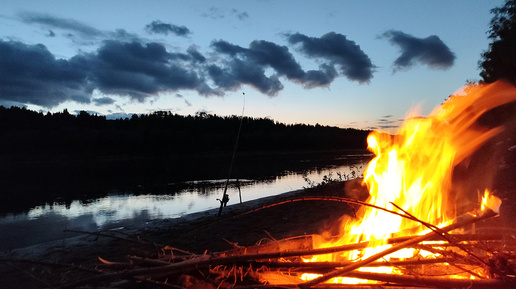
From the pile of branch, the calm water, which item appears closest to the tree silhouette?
the calm water

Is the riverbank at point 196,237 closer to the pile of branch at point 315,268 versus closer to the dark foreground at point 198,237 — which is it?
the dark foreground at point 198,237

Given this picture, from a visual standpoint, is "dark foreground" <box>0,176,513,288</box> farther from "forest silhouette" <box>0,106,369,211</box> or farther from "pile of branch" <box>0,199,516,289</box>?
"forest silhouette" <box>0,106,369,211</box>

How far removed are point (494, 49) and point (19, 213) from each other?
2649 centimetres

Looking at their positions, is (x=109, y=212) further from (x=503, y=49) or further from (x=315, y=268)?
(x=503, y=49)

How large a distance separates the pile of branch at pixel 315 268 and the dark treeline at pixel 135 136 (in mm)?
31843

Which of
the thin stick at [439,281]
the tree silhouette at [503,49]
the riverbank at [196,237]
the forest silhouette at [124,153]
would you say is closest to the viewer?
the thin stick at [439,281]

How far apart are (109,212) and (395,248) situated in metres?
14.9

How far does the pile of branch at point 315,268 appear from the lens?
9.32 ft

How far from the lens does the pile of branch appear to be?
112 inches

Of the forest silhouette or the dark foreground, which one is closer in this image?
the dark foreground

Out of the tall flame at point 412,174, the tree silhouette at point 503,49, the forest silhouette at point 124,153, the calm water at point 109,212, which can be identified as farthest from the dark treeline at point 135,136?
the tall flame at point 412,174

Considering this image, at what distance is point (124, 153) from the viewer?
6181 cm

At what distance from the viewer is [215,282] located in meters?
3.17

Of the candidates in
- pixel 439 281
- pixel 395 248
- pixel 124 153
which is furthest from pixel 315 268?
pixel 124 153
